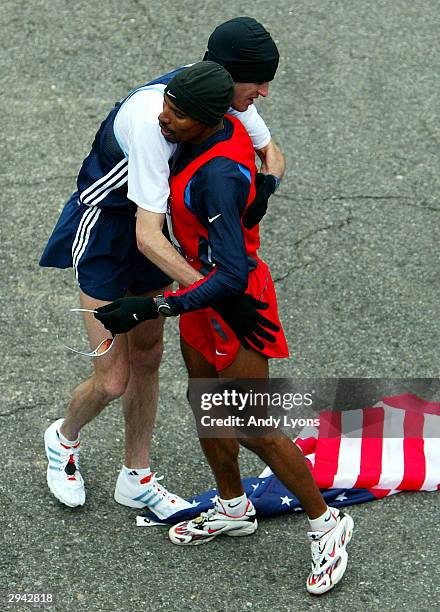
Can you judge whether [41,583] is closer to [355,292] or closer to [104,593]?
[104,593]

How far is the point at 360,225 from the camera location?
679 centimetres

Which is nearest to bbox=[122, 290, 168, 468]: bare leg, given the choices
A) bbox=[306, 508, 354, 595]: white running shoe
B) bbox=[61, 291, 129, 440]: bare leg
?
bbox=[61, 291, 129, 440]: bare leg

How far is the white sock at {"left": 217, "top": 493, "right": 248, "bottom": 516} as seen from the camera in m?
4.76

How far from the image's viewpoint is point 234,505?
4766 mm

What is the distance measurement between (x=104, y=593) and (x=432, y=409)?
1955mm

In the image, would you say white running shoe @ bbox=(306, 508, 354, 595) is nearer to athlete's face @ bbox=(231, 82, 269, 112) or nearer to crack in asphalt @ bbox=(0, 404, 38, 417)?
crack in asphalt @ bbox=(0, 404, 38, 417)

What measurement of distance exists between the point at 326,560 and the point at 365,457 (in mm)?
804

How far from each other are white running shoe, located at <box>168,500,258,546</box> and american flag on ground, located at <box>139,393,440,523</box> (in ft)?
0.40

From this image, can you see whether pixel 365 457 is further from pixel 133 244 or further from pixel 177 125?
pixel 177 125

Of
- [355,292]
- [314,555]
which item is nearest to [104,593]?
[314,555]

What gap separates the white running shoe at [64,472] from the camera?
4945mm

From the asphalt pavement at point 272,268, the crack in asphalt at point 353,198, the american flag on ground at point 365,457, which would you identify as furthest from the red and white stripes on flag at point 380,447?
the crack in asphalt at point 353,198

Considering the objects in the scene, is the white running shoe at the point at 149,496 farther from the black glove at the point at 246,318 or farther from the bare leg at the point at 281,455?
the black glove at the point at 246,318

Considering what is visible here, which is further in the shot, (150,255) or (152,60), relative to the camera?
(152,60)
